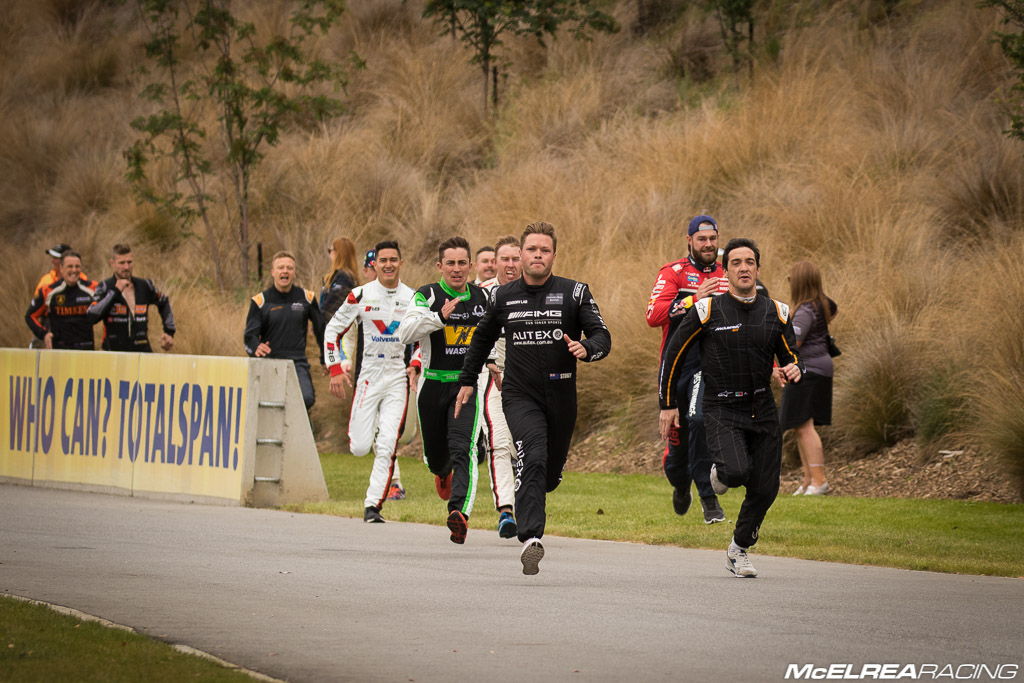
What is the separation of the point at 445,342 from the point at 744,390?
119 inches

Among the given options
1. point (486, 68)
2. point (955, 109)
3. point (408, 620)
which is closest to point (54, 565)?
point (408, 620)

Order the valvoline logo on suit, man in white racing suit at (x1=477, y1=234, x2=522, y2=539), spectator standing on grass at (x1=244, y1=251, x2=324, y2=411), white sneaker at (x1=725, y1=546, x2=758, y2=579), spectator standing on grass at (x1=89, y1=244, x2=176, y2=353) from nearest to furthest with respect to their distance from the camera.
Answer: white sneaker at (x1=725, y1=546, x2=758, y2=579), man in white racing suit at (x1=477, y1=234, x2=522, y2=539), the valvoline logo on suit, spectator standing on grass at (x1=244, y1=251, x2=324, y2=411), spectator standing on grass at (x1=89, y1=244, x2=176, y2=353)

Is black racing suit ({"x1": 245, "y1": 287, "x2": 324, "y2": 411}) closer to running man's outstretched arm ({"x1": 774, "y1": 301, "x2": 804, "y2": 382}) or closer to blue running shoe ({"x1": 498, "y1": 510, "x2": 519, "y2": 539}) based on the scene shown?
blue running shoe ({"x1": 498, "y1": 510, "x2": 519, "y2": 539})

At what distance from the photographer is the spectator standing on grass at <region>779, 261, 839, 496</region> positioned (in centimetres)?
1483

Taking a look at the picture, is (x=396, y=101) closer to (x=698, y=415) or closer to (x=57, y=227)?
(x=57, y=227)

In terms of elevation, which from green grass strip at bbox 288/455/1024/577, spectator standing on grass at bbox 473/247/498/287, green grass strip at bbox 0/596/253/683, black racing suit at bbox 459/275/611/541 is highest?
spectator standing on grass at bbox 473/247/498/287

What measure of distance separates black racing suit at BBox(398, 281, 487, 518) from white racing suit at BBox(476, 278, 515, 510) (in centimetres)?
21

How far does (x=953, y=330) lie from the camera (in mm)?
16281

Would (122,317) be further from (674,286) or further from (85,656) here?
(85,656)

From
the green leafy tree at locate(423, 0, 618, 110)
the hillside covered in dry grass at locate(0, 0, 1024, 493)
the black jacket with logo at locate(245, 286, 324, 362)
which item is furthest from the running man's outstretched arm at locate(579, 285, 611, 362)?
the green leafy tree at locate(423, 0, 618, 110)

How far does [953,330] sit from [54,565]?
9674mm

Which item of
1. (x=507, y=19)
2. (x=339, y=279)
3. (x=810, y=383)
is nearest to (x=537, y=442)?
(x=810, y=383)

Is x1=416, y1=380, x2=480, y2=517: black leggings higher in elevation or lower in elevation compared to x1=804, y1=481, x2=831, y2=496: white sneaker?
higher

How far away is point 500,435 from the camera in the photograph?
1145cm
